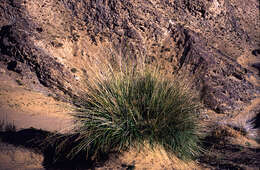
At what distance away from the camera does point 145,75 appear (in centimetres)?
439

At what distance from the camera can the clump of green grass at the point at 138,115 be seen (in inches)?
152

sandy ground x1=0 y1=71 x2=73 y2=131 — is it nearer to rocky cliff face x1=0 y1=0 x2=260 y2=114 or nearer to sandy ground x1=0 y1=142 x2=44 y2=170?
rocky cliff face x1=0 y1=0 x2=260 y2=114

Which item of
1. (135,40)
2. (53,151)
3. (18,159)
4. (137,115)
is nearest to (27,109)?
(53,151)

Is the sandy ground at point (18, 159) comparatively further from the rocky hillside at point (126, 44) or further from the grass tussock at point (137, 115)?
the rocky hillside at point (126, 44)

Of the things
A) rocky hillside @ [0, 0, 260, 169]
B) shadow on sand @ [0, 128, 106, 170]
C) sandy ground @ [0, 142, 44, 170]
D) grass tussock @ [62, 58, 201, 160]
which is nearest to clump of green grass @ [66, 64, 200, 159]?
grass tussock @ [62, 58, 201, 160]

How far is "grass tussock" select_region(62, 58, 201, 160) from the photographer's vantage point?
3.86 meters

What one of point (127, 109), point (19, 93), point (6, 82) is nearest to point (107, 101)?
point (127, 109)

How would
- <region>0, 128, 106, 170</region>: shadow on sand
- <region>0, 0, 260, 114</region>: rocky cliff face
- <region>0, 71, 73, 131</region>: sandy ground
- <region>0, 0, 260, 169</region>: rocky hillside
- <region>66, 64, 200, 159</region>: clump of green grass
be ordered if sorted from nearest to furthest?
1. <region>66, 64, 200, 159</region>: clump of green grass
2. <region>0, 128, 106, 170</region>: shadow on sand
3. <region>0, 71, 73, 131</region>: sandy ground
4. <region>0, 0, 260, 169</region>: rocky hillside
5. <region>0, 0, 260, 114</region>: rocky cliff face

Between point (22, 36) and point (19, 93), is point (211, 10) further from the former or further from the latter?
point (19, 93)

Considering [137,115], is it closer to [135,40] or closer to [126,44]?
[126,44]

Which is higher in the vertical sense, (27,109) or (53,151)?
(27,109)

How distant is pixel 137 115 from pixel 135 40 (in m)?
10.1

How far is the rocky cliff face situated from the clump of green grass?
6.22m

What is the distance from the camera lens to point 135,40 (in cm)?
1350
